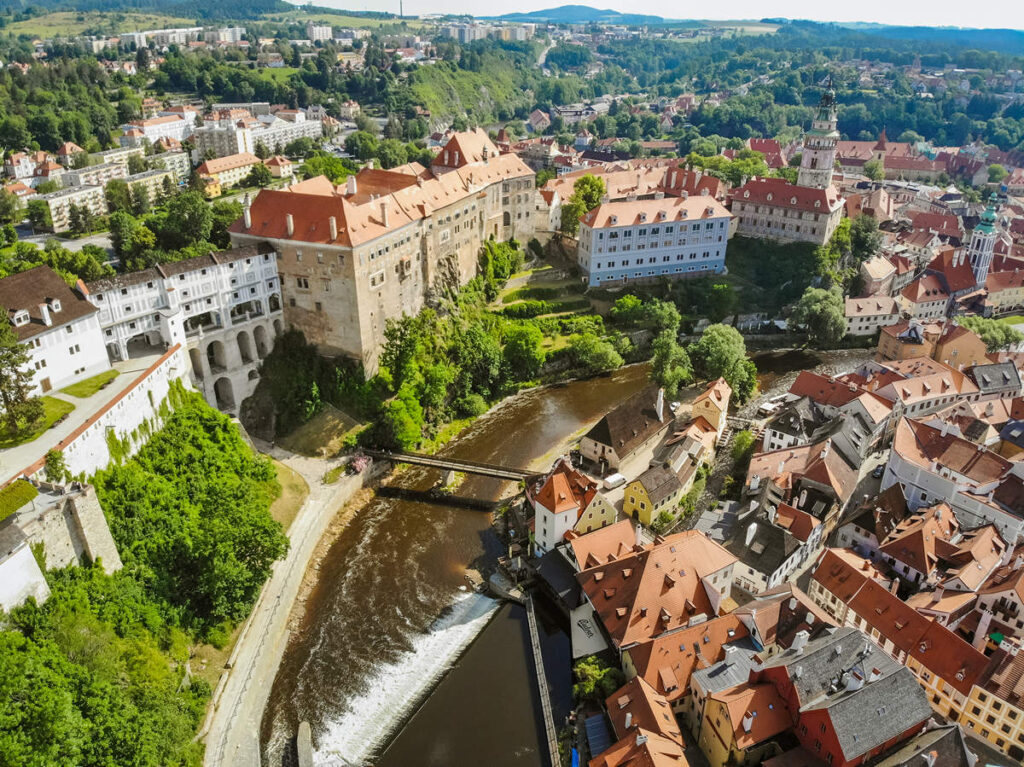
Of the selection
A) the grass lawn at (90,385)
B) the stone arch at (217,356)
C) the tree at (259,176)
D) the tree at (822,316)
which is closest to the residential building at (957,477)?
the tree at (822,316)

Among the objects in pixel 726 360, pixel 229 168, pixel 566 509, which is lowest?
pixel 566 509

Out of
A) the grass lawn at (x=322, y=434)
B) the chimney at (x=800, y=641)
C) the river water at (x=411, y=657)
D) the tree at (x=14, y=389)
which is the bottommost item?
the river water at (x=411, y=657)

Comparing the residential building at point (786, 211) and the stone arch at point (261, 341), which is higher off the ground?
the residential building at point (786, 211)

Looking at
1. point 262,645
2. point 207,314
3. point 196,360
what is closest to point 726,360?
point 262,645

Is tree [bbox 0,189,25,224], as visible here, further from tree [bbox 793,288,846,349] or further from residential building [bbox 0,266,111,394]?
tree [bbox 793,288,846,349]

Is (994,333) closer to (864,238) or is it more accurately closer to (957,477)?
(864,238)

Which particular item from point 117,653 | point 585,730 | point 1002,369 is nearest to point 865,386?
point 1002,369

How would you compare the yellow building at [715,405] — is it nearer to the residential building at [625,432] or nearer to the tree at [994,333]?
the residential building at [625,432]

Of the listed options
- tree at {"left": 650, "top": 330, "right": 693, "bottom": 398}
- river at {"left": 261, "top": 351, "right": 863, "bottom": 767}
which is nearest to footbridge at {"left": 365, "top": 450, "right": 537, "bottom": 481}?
river at {"left": 261, "top": 351, "right": 863, "bottom": 767}
